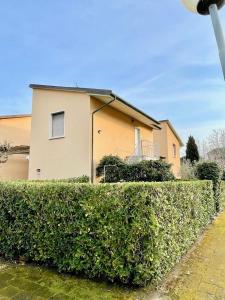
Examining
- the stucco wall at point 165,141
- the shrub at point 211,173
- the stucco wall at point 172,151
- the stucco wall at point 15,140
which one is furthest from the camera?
the stucco wall at point 172,151

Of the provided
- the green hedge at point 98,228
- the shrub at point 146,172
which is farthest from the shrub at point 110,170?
the green hedge at point 98,228

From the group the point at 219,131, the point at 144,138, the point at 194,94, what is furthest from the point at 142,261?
the point at 219,131

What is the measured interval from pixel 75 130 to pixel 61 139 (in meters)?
1.15

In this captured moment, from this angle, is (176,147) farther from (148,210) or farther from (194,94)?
(148,210)

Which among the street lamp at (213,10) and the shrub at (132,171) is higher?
the street lamp at (213,10)

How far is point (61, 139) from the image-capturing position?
14.0 metres

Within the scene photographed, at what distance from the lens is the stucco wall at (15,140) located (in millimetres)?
16703

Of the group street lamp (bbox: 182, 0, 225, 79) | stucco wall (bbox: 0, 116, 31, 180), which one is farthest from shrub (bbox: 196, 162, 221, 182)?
stucco wall (bbox: 0, 116, 31, 180)

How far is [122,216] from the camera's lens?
143 inches

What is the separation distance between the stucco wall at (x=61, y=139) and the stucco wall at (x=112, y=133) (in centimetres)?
64

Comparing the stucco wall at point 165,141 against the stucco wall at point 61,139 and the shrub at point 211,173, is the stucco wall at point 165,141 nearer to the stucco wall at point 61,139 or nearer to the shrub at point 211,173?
the stucco wall at point 61,139

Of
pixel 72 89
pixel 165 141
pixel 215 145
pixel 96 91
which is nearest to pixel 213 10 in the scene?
pixel 96 91

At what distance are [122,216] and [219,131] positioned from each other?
33.2 m

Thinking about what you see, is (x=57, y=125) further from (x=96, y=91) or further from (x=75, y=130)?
(x=96, y=91)
